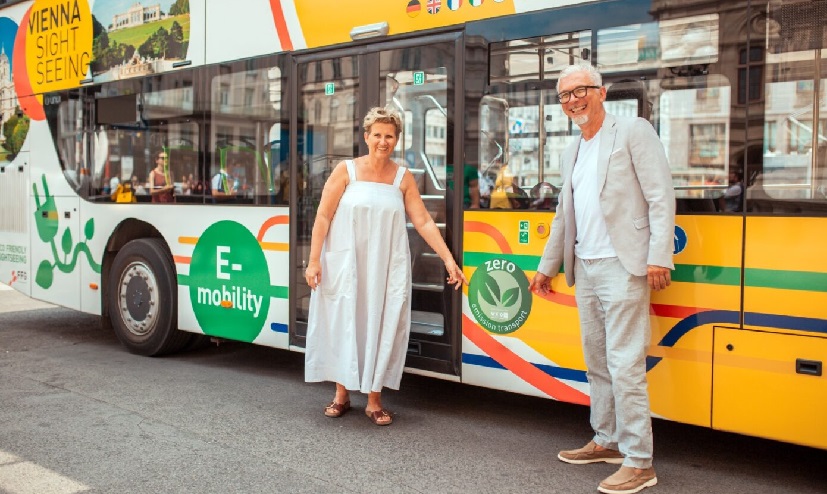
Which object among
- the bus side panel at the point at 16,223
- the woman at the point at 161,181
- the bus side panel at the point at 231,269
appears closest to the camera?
the bus side panel at the point at 231,269

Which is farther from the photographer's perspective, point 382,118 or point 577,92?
point 382,118

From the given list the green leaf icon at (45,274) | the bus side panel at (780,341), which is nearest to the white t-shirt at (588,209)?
the bus side panel at (780,341)

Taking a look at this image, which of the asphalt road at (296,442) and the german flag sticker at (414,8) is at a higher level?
the german flag sticker at (414,8)

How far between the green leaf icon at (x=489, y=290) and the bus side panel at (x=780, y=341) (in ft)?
4.26

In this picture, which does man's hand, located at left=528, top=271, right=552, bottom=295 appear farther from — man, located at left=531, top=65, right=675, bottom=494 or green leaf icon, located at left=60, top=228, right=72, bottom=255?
green leaf icon, located at left=60, top=228, right=72, bottom=255

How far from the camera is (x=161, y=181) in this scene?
6996mm

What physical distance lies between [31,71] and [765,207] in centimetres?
711

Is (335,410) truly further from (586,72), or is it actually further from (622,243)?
(586,72)

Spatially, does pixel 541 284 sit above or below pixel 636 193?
below

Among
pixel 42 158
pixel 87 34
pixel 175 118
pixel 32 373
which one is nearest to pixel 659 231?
pixel 175 118

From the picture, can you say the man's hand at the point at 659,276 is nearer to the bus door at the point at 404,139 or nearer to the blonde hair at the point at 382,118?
the bus door at the point at 404,139

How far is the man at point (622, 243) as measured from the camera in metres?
3.97

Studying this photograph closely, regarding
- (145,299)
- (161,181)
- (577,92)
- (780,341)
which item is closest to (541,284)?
(577,92)

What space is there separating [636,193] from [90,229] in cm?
536
